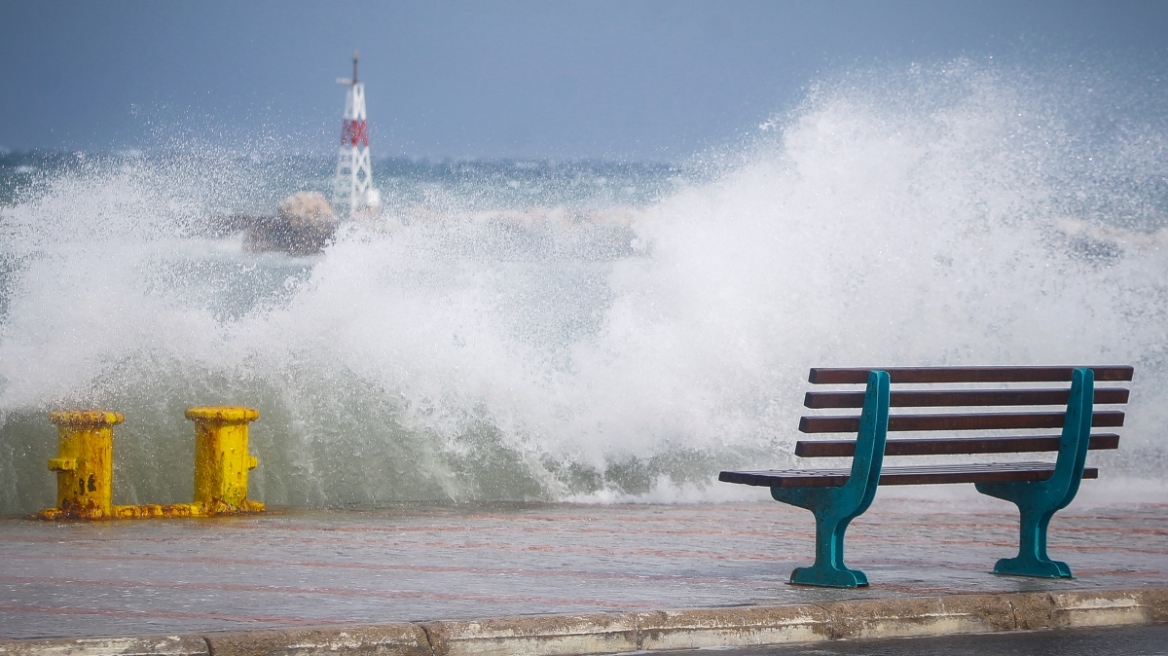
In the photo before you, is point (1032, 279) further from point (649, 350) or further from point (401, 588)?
point (401, 588)

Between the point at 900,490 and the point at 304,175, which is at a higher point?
the point at 304,175

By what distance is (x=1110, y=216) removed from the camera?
28.8 meters

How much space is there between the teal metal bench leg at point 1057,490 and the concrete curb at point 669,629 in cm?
58

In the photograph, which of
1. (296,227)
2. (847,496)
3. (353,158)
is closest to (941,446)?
(847,496)

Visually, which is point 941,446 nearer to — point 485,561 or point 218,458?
point 485,561

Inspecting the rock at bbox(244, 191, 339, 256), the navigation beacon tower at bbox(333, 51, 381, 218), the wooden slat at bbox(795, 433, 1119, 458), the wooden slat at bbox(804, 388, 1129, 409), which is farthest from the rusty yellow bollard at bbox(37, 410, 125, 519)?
the navigation beacon tower at bbox(333, 51, 381, 218)

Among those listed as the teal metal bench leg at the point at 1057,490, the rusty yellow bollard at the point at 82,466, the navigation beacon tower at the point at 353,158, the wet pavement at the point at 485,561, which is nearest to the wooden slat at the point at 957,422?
the teal metal bench leg at the point at 1057,490

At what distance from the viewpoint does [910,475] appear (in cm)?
626

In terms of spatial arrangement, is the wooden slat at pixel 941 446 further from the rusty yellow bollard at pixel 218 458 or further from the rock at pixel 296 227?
the rock at pixel 296 227

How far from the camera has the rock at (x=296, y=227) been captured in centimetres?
2519

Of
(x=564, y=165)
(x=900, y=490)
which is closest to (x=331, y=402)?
(x=900, y=490)

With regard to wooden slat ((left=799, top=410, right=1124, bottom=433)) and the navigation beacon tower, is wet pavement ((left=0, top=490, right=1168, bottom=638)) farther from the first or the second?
the navigation beacon tower

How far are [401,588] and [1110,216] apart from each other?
83.5ft

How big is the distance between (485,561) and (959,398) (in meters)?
2.15
